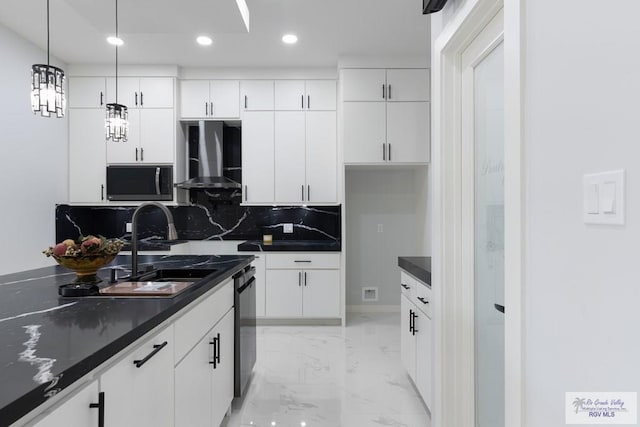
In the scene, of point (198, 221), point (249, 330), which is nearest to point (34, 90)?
point (249, 330)

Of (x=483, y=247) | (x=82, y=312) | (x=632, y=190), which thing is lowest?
(x=82, y=312)

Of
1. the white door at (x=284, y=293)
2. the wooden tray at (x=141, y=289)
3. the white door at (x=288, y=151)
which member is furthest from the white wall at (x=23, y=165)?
the wooden tray at (x=141, y=289)

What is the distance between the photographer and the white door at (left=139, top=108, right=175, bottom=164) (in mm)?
4203

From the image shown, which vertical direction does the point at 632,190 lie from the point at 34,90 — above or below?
below

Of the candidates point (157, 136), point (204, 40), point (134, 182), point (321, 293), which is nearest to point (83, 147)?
point (134, 182)

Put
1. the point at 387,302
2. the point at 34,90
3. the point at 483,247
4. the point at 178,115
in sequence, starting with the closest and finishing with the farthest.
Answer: the point at 483,247 < the point at 34,90 < the point at 178,115 < the point at 387,302

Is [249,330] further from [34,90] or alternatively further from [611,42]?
[611,42]

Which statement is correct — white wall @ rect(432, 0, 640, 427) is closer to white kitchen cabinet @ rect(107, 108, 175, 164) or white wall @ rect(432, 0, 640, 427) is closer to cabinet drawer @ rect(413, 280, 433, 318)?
cabinet drawer @ rect(413, 280, 433, 318)

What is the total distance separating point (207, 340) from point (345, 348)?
1932 mm

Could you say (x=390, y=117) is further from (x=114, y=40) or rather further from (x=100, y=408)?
(x=100, y=408)

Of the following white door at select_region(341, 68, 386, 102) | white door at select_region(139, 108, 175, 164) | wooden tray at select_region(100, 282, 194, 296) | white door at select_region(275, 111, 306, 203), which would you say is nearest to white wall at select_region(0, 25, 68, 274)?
white door at select_region(139, 108, 175, 164)

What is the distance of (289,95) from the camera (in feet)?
14.0

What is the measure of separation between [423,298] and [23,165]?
12.5 ft

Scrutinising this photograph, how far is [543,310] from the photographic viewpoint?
95 centimetres
